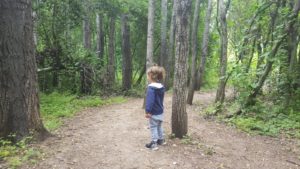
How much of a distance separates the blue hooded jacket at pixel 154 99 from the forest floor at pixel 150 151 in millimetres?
827

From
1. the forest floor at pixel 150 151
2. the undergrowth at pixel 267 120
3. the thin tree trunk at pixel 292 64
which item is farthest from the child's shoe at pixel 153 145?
the thin tree trunk at pixel 292 64

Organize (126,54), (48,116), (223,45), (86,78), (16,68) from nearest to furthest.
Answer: (16,68), (48,116), (223,45), (86,78), (126,54)

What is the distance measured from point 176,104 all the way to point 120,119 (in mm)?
3079

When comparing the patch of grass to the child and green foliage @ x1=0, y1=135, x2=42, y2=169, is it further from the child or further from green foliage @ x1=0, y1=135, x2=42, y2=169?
the child

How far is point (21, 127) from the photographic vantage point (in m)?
6.02

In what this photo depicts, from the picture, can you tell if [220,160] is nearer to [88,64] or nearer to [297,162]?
[297,162]

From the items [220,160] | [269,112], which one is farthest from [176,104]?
[269,112]

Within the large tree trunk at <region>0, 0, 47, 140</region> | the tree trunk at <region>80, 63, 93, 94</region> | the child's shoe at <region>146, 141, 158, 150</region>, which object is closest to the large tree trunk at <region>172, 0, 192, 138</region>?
the child's shoe at <region>146, 141, 158, 150</region>

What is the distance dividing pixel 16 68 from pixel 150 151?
10.1 ft

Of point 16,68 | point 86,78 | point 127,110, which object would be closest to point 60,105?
point 127,110

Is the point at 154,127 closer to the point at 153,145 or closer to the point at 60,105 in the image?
the point at 153,145

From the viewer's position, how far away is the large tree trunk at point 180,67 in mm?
Result: 6543

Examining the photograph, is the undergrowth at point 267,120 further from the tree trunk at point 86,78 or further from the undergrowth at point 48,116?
the tree trunk at point 86,78

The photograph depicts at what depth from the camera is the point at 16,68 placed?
5875mm
